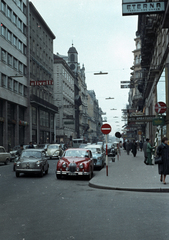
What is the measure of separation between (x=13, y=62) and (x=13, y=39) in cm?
315

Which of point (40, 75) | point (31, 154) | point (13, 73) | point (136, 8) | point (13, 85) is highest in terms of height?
point (40, 75)

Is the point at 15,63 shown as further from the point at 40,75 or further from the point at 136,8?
the point at 136,8

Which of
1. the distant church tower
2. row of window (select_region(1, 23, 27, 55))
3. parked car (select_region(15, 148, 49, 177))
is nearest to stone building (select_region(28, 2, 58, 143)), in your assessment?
row of window (select_region(1, 23, 27, 55))

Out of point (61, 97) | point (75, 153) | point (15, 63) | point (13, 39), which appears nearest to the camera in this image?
point (75, 153)

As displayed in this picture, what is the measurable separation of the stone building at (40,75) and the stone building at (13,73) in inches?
83.4

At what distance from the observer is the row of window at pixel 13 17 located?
43.9m

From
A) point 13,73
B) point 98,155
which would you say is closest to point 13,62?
point 13,73

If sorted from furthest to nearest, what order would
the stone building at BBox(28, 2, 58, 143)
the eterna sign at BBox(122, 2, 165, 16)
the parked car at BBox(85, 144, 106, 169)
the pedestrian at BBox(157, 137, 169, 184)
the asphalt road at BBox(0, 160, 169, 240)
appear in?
1. the stone building at BBox(28, 2, 58, 143)
2. the parked car at BBox(85, 144, 106, 169)
3. the eterna sign at BBox(122, 2, 165, 16)
4. the pedestrian at BBox(157, 137, 169, 184)
5. the asphalt road at BBox(0, 160, 169, 240)

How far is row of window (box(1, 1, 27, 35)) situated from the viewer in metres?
43.9

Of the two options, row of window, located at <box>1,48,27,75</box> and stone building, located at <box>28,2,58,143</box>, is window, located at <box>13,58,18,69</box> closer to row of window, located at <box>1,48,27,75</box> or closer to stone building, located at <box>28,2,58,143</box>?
row of window, located at <box>1,48,27,75</box>

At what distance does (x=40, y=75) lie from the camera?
62.3 meters

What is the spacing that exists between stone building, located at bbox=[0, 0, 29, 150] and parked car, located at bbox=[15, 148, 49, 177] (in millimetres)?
22228

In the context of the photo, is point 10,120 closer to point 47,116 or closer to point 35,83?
point 35,83

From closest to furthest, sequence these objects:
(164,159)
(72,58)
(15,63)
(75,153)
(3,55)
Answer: (164,159) → (75,153) → (3,55) → (15,63) → (72,58)
